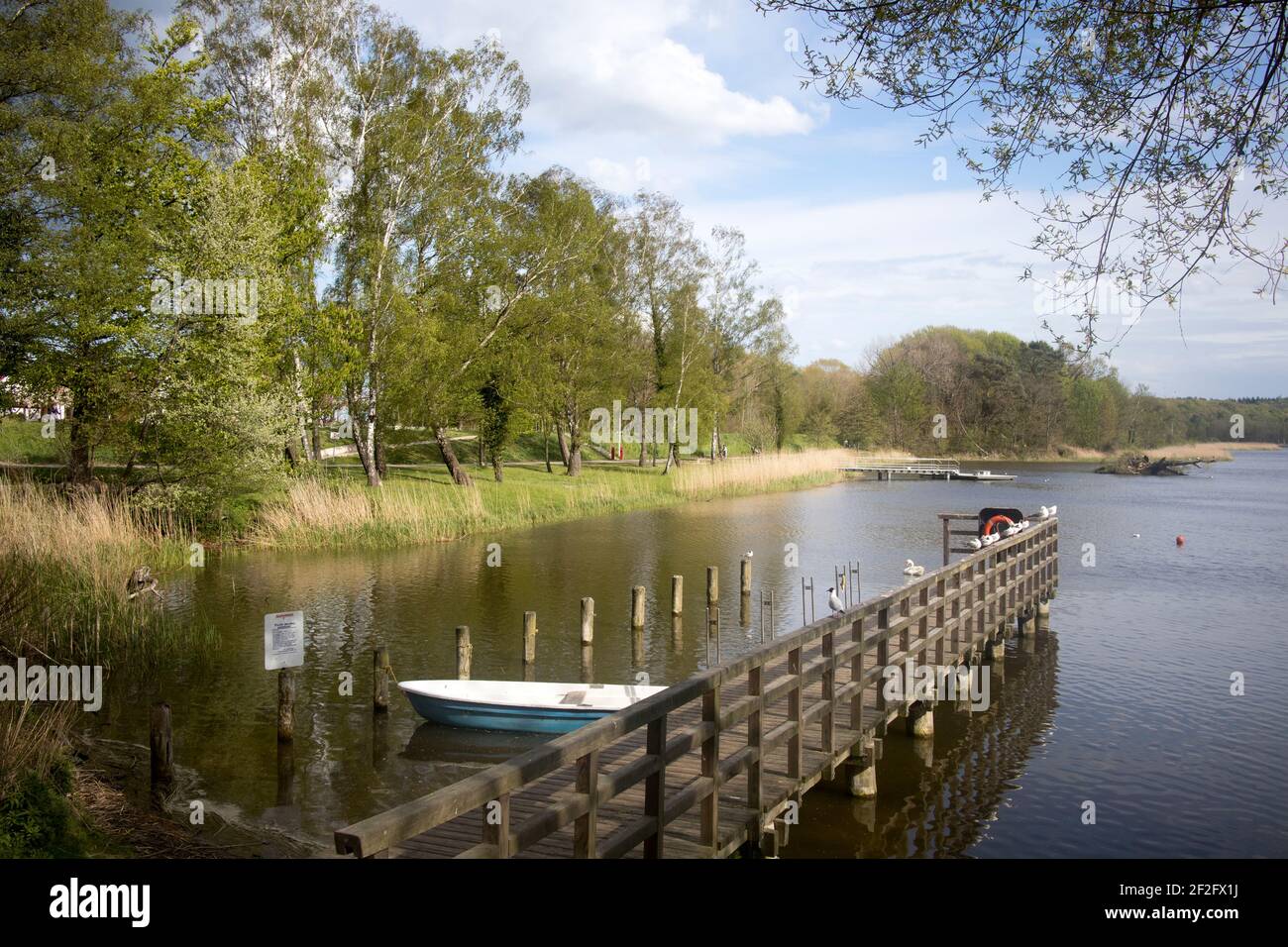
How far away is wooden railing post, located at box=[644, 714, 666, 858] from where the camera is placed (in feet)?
22.1

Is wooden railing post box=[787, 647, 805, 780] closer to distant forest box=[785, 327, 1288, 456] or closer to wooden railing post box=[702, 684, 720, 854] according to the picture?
wooden railing post box=[702, 684, 720, 854]

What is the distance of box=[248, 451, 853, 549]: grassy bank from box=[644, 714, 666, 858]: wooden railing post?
884 inches

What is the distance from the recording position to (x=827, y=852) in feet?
32.1

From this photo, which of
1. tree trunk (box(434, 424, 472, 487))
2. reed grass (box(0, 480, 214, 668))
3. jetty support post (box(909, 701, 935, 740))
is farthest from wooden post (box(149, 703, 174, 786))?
tree trunk (box(434, 424, 472, 487))

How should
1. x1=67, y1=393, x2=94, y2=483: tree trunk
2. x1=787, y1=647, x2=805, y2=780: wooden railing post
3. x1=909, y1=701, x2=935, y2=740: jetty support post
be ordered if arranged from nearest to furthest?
x1=787, y1=647, x2=805, y2=780: wooden railing post
x1=909, y1=701, x2=935, y2=740: jetty support post
x1=67, y1=393, x2=94, y2=483: tree trunk

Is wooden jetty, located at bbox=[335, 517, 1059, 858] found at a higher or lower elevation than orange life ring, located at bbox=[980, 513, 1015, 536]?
lower

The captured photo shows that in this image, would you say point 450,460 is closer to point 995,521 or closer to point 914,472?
point 995,521

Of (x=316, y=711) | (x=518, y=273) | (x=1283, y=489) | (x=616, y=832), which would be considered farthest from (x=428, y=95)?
(x=1283, y=489)

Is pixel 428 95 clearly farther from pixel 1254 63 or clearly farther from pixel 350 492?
pixel 1254 63

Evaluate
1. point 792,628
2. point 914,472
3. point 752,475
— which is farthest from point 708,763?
point 914,472

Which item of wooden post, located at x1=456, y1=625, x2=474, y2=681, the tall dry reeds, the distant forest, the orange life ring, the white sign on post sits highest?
the distant forest

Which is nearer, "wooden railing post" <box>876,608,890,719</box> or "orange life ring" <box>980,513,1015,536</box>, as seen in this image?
"wooden railing post" <box>876,608,890,719</box>

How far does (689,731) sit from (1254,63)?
24.6ft

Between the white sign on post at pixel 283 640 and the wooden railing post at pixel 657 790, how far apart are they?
7384 mm
